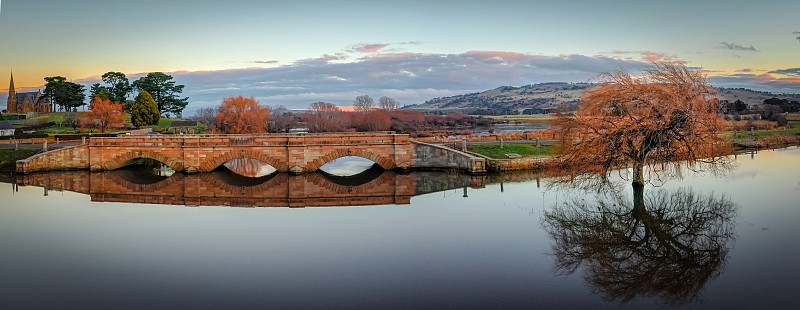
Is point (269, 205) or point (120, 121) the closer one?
point (269, 205)

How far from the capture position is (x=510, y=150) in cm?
4416

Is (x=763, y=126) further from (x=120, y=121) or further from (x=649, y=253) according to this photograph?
(x=120, y=121)

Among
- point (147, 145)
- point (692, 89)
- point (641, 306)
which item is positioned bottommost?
point (641, 306)

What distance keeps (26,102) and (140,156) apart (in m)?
84.3

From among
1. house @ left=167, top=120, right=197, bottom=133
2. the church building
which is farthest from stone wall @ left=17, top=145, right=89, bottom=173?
the church building

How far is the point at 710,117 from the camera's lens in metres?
25.0

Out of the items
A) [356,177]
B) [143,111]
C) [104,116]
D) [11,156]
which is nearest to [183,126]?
[143,111]

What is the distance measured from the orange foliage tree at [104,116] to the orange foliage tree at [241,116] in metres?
14.0

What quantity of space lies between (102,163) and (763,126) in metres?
74.5

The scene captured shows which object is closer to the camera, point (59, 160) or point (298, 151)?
point (298, 151)

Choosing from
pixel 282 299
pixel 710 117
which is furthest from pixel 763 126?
pixel 282 299

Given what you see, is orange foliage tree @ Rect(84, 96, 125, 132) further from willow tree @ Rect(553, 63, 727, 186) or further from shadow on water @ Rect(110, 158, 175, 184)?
willow tree @ Rect(553, 63, 727, 186)

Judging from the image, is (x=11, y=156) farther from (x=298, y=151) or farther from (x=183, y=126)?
(x=183, y=126)

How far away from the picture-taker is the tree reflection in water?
15.7 meters
